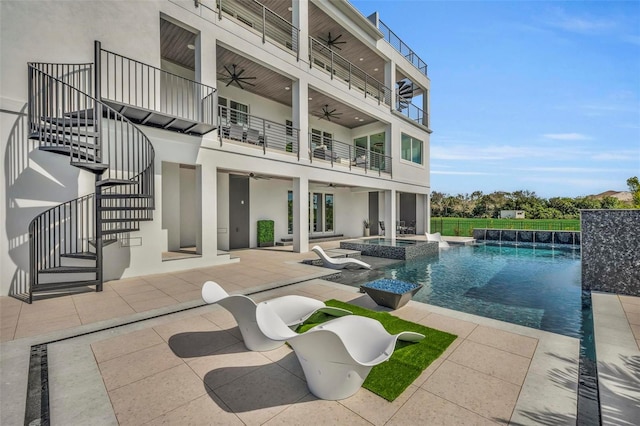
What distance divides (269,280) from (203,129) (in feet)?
15.7

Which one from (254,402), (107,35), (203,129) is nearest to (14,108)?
(107,35)

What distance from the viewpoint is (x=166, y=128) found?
24.7 ft

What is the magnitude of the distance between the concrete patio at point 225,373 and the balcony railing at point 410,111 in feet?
52.5

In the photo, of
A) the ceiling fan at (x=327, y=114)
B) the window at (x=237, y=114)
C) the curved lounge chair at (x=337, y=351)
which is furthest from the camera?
the ceiling fan at (x=327, y=114)

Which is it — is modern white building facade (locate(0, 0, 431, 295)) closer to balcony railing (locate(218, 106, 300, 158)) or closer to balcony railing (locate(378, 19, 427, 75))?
balcony railing (locate(218, 106, 300, 158))

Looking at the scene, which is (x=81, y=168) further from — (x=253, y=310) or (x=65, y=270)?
(x=253, y=310)

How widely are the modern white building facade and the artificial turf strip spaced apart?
17.8ft

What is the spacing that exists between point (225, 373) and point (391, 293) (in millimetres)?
2848

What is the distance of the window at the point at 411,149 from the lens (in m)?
17.9

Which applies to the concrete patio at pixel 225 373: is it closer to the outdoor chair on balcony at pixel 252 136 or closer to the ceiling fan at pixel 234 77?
the outdoor chair on balcony at pixel 252 136

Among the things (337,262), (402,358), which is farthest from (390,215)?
(402,358)

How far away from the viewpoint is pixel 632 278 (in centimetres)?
554

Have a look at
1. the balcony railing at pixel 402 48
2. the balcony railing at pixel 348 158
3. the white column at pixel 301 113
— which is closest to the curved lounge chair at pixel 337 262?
the white column at pixel 301 113

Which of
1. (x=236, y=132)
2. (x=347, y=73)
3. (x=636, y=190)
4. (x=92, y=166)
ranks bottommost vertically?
(x=636, y=190)
